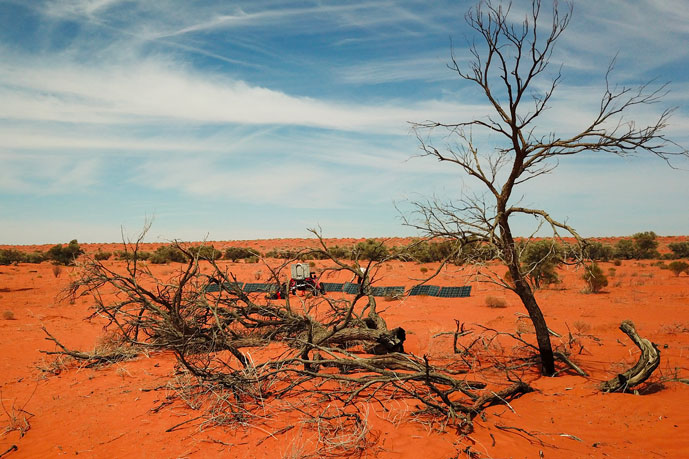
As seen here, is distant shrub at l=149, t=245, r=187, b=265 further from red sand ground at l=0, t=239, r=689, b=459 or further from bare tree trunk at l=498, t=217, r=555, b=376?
bare tree trunk at l=498, t=217, r=555, b=376

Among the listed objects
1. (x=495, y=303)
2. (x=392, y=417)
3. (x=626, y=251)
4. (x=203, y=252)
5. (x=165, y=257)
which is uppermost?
(x=203, y=252)

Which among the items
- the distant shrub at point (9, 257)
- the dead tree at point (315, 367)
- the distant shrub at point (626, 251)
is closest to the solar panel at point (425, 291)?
the dead tree at point (315, 367)

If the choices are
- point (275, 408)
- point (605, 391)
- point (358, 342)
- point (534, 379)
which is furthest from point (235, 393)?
point (605, 391)

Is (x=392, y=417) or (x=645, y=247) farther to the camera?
(x=645, y=247)

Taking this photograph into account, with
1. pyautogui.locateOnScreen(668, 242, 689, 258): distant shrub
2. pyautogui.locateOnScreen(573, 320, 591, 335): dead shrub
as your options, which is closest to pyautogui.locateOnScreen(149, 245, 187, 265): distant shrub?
pyautogui.locateOnScreen(573, 320, 591, 335): dead shrub

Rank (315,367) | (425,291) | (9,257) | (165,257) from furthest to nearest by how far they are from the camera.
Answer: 1. (165,257)
2. (9,257)
3. (425,291)
4. (315,367)

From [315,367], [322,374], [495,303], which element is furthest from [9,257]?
[322,374]

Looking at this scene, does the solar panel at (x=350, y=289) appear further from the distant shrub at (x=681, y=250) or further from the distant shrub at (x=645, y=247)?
the distant shrub at (x=681, y=250)

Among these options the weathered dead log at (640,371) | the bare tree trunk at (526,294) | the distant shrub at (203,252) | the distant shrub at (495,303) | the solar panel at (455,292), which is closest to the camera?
the weathered dead log at (640,371)

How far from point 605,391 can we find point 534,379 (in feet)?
3.61

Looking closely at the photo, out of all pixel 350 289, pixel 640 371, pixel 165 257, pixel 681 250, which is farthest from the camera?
pixel 165 257

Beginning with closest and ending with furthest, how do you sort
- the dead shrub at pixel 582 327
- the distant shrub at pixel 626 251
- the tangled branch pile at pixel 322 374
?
the tangled branch pile at pixel 322 374 → the dead shrub at pixel 582 327 → the distant shrub at pixel 626 251

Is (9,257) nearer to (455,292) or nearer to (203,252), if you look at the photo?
(455,292)

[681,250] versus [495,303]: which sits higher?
[681,250]
